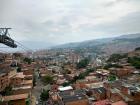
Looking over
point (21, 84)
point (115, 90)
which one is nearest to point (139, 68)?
point (115, 90)

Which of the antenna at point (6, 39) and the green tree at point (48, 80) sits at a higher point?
the antenna at point (6, 39)

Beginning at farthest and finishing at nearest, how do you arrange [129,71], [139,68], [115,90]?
[139,68]
[129,71]
[115,90]

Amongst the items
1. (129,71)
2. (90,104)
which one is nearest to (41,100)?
(90,104)

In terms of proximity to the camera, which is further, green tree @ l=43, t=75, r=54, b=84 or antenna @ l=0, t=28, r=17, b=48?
green tree @ l=43, t=75, r=54, b=84

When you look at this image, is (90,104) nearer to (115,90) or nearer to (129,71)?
(115,90)

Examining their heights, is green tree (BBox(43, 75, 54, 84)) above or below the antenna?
below

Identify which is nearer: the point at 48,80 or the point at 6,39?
the point at 6,39

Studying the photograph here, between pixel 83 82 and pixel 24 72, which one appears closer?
pixel 83 82

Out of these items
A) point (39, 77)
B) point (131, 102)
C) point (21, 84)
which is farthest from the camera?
point (39, 77)

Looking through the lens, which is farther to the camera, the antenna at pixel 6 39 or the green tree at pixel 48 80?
the green tree at pixel 48 80

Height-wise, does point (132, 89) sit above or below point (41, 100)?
above
